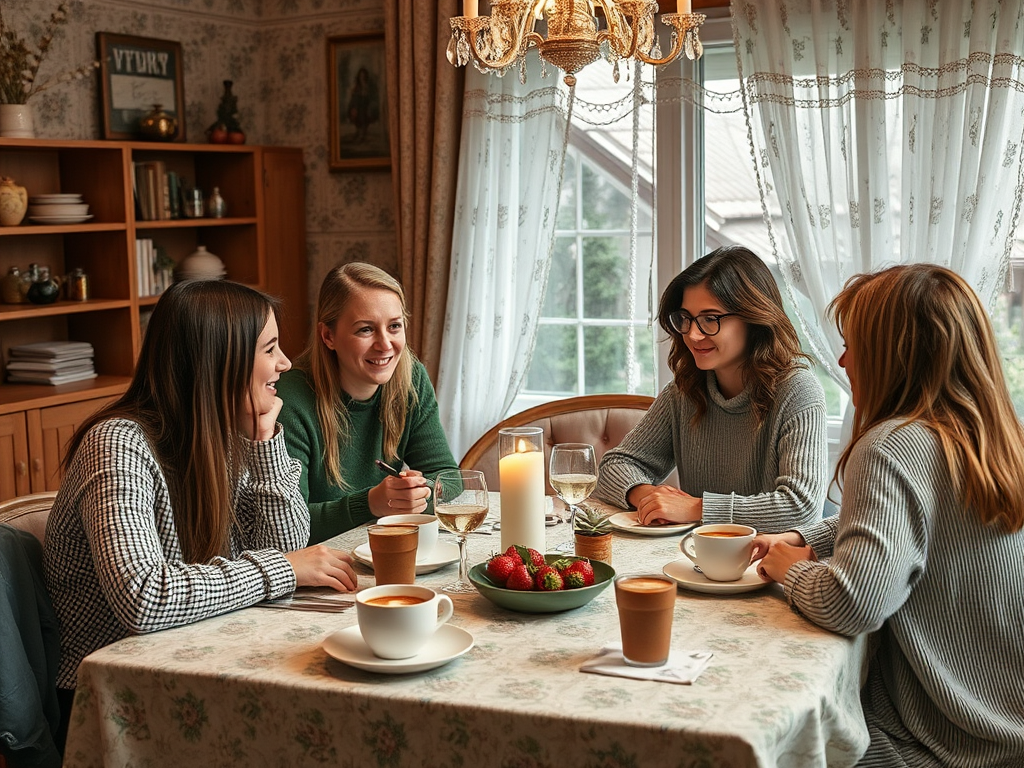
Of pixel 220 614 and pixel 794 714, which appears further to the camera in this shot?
pixel 220 614

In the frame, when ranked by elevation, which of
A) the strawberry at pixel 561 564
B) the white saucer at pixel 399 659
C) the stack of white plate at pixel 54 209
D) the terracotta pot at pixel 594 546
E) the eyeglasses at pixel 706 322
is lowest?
the white saucer at pixel 399 659

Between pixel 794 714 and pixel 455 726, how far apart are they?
0.40 metres

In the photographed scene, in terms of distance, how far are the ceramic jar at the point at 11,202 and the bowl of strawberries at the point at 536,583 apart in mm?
2560

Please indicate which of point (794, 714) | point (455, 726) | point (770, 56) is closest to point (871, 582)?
point (794, 714)

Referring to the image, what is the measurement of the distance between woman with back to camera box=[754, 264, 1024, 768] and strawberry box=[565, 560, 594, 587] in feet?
0.96

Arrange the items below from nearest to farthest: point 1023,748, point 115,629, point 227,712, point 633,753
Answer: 1. point 633,753
2. point 227,712
3. point 1023,748
4. point 115,629

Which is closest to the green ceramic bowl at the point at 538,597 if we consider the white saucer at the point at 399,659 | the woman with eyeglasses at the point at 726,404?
the white saucer at the point at 399,659

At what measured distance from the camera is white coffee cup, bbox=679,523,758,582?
5.61 feet

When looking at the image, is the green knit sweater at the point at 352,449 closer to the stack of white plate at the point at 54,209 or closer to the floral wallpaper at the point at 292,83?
the stack of white plate at the point at 54,209

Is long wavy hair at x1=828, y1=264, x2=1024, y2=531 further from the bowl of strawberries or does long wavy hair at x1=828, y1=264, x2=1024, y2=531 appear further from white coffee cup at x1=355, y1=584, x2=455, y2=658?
white coffee cup at x1=355, y1=584, x2=455, y2=658

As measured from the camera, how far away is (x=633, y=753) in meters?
1.25

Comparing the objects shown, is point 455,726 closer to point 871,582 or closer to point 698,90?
point 871,582

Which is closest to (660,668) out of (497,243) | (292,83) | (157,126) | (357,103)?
(497,243)

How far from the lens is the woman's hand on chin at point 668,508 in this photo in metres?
2.12
